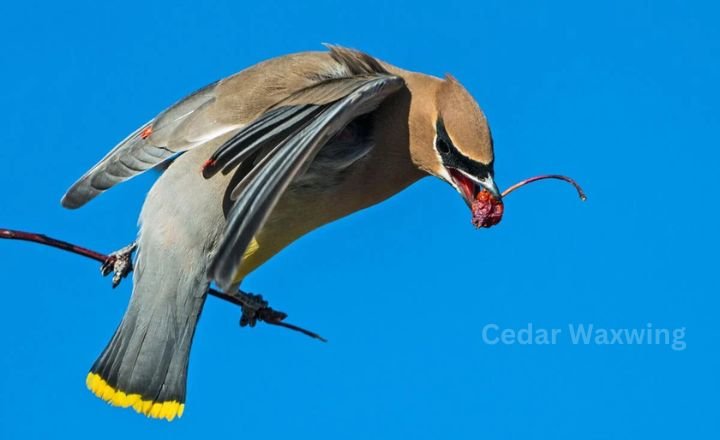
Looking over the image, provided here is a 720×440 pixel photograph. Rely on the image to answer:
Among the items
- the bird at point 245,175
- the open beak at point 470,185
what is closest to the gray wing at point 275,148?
the bird at point 245,175

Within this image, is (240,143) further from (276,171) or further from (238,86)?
(238,86)

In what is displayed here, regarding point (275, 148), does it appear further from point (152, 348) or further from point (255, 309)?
point (255, 309)

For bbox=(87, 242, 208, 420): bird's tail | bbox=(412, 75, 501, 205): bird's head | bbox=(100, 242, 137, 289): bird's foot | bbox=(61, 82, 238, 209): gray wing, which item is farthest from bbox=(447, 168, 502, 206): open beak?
bbox=(100, 242, 137, 289): bird's foot

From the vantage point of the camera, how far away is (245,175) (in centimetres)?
426

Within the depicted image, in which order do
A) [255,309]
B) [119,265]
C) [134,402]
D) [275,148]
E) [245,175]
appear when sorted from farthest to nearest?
[255,309], [119,265], [134,402], [245,175], [275,148]

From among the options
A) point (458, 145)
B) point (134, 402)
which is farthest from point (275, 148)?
point (134, 402)

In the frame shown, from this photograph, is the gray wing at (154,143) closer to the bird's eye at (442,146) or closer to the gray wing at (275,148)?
the gray wing at (275,148)

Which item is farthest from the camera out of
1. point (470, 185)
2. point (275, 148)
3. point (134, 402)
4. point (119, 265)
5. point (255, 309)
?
point (255, 309)

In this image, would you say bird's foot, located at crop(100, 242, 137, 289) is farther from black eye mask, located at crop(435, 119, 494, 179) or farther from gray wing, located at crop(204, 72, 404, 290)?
black eye mask, located at crop(435, 119, 494, 179)

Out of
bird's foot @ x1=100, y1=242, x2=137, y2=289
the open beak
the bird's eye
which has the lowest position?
bird's foot @ x1=100, y1=242, x2=137, y2=289

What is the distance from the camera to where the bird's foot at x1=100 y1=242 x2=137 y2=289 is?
4633 millimetres

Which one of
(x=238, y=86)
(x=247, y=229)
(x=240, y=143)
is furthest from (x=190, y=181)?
(x=247, y=229)

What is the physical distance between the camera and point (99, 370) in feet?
14.7

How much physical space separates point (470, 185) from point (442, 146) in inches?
8.0
